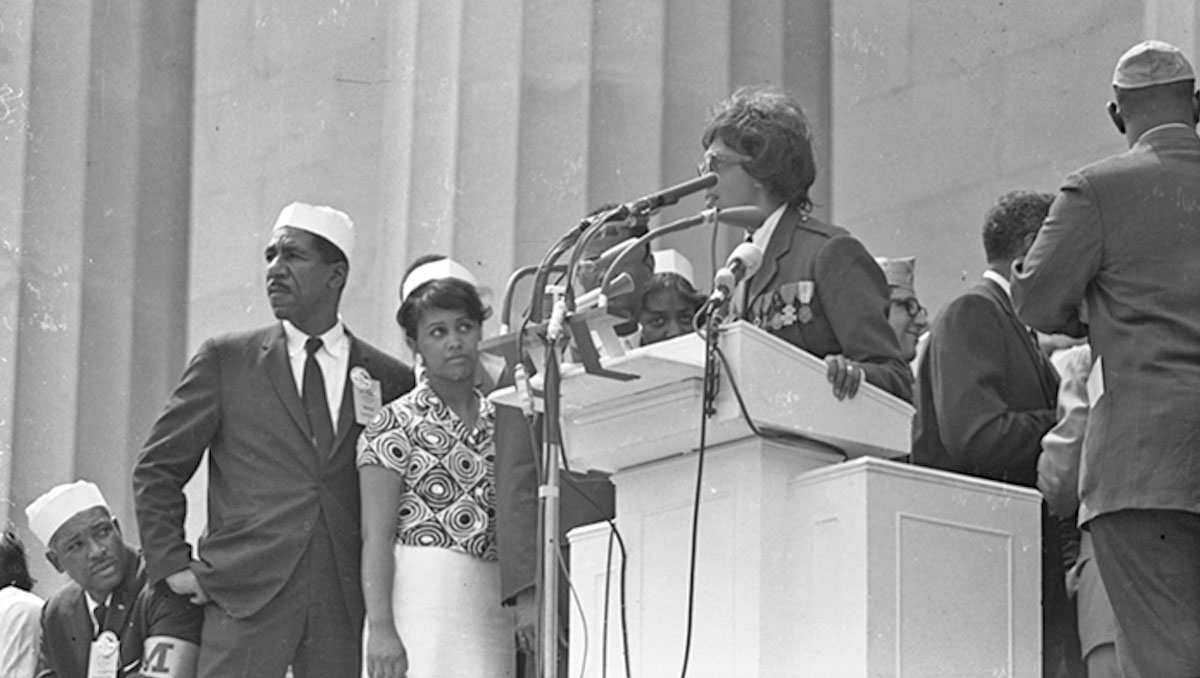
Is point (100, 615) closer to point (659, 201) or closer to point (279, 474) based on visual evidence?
point (279, 474)

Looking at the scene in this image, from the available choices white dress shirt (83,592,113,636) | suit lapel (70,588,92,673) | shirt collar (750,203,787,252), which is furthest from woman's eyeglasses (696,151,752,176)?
suit lapel (70,588,92,673)

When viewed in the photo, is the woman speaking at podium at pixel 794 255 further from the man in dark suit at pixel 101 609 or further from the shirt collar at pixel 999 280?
the man in dark suit at pixel 101 609

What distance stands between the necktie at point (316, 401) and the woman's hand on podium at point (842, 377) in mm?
2089

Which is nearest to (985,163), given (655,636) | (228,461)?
(228,461)

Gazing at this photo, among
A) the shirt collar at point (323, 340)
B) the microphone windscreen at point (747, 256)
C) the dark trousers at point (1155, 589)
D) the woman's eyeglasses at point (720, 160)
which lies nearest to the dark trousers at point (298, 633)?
the shirt collar at point (323, 340)

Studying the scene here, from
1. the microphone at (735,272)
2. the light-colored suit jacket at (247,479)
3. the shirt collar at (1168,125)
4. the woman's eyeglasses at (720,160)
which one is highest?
the woman's eyeglasses at (720,160)

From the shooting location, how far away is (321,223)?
8148mm

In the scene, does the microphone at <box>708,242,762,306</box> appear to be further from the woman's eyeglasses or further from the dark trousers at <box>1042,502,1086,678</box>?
the dark trousers at <box>1042,502,1086,678</box>

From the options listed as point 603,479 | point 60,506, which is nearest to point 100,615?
point 60,506

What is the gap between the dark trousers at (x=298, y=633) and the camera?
24.7 ft

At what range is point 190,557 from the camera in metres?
7.68

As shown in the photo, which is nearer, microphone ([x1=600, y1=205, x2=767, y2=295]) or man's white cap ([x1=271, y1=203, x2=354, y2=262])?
microphone ([x1=600, y1=205, x2=767, y2=295])

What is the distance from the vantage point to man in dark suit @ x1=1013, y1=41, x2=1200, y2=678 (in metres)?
5.86

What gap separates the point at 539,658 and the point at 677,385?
0.77m
